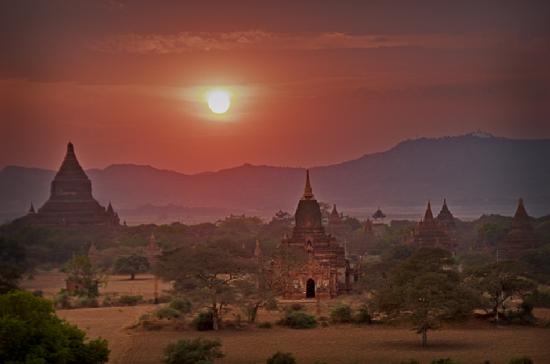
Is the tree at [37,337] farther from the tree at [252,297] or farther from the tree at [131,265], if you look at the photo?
the tree at [131,265]

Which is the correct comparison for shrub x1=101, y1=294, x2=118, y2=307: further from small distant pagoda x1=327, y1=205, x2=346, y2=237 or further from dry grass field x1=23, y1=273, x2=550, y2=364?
small distant pagoda x1=327, y1=205, x2=346, y2=237

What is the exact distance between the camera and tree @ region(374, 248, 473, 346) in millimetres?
29922

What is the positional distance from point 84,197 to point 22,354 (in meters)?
55.0

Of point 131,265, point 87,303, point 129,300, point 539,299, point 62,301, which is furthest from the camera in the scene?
point 131,265

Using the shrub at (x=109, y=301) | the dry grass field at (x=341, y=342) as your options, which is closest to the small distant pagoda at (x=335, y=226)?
the shrub at (x=109, y=301)

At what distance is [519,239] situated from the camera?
55.0 meters

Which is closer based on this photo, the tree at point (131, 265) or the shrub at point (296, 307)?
the shrub at point (296, 307)

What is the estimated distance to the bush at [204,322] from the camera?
1308 inches

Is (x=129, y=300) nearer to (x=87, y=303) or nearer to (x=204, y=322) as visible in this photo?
(x=87, y=303)

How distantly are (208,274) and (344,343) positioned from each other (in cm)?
633

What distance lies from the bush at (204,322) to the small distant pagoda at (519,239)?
22.6 metres

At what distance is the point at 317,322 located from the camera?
33812 millimetres

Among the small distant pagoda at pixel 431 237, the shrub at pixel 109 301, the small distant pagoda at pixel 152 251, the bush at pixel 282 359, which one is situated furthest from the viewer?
the small distant pagoda at pixel 431 237

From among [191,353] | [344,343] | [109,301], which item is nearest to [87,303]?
[109,301]
